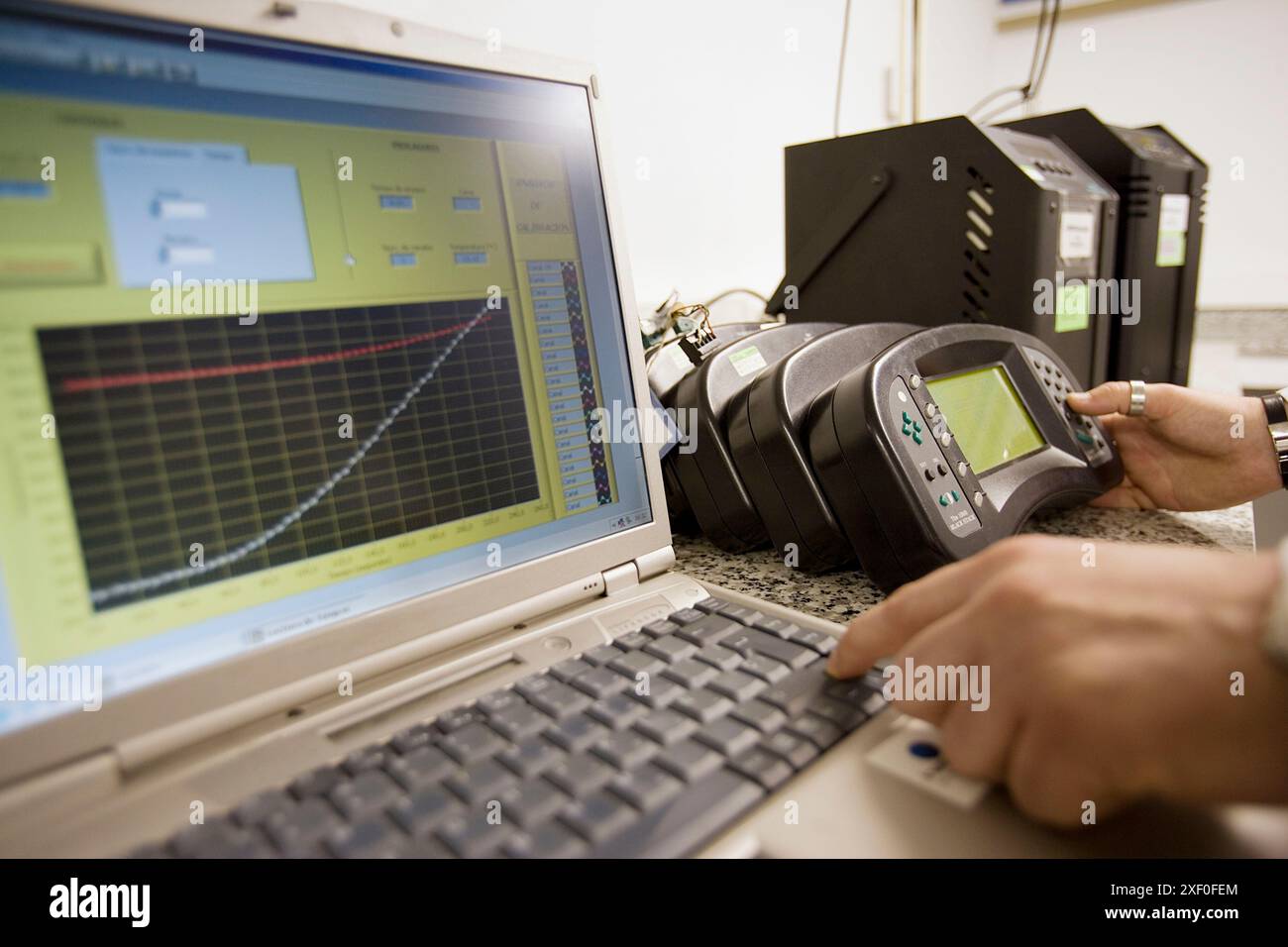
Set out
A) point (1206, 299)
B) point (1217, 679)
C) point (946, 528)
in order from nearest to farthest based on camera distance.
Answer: point (1217, 679)
point (946, 528)
point (1206, 299)

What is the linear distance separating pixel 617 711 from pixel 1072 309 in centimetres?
78

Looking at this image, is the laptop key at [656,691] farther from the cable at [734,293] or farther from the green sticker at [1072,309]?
the cable at [734,293]

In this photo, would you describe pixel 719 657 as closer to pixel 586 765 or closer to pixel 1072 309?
pixel 586 765

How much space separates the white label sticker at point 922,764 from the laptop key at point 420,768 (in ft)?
0.68

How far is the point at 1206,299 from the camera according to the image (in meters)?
2.00

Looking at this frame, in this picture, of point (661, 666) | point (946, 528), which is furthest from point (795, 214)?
Result: point (661, 666)

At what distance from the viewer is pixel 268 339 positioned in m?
0.42

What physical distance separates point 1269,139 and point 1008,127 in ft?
4.16

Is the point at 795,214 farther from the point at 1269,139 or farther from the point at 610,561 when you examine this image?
the point at 1269,139

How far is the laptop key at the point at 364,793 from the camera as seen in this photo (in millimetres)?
345

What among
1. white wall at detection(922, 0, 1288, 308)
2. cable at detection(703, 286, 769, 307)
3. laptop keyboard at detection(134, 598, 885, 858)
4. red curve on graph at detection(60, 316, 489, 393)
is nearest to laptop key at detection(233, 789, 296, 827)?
laptop keyboard at detection(134, 598, 885, 858)

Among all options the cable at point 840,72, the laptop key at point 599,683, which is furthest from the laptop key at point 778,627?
the cable at point 840,72

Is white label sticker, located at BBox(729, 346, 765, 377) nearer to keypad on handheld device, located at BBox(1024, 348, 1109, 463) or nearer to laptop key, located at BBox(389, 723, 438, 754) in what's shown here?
keypad on handheld device, located at BBox(1024, 348, 1109, 463)

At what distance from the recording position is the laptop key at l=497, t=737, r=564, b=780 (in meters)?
0.37
